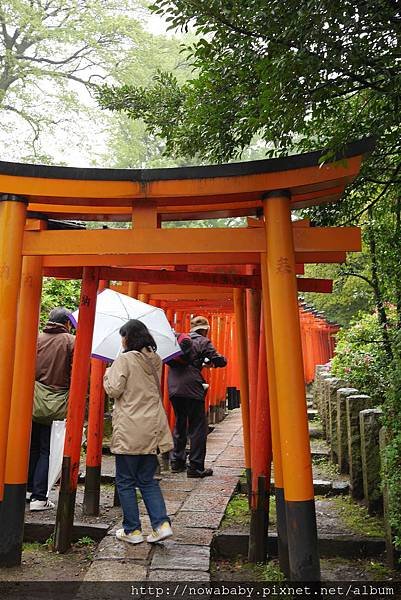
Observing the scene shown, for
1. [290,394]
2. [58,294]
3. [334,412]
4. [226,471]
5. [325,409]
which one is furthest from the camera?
[58,294]

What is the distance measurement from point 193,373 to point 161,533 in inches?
113

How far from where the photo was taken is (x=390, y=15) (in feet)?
9.95

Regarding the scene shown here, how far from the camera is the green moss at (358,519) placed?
461 centimetres

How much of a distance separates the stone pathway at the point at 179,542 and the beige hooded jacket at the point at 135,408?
2.32 ft

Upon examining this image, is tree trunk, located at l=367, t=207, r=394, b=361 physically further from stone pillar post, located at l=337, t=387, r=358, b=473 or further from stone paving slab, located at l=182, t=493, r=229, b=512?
stone paving slab, located at l=182, t=493, r=229, b=512

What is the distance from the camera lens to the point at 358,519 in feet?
16.2

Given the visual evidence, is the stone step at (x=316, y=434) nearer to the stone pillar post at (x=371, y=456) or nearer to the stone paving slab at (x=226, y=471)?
the stone paving slab at (x=226, y=471)

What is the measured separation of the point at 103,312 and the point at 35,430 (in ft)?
4.38

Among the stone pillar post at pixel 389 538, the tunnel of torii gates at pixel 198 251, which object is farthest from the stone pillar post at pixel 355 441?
the tunnel of torii gates at pixel 198 251

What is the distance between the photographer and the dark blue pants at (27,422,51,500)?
5312 mm

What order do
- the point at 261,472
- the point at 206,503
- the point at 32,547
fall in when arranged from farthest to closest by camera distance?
the point at 206,503, the point at 32,547, the point at 261,472

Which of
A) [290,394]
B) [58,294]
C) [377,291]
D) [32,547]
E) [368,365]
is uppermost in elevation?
[58,294]

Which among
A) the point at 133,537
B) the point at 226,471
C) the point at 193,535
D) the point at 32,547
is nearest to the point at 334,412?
the point at 226,471

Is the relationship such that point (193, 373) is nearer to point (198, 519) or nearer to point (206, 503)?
point (206, 503)
